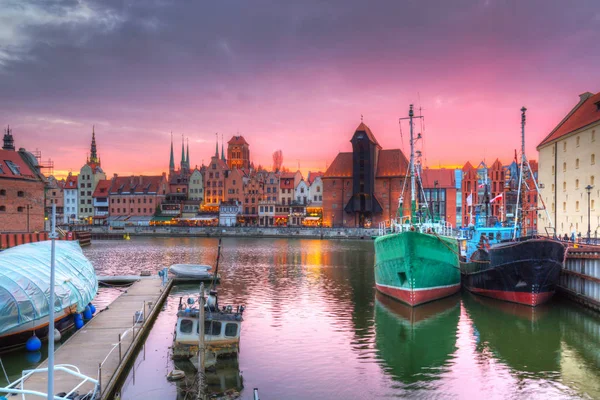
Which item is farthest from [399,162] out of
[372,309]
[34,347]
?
[34,347]

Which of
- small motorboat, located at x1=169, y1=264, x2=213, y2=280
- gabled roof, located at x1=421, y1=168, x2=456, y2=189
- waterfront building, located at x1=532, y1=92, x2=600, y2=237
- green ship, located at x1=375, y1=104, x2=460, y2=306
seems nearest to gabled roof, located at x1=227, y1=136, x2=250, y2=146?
gabled roof, located at x1=421, y1=168, x2=456, y2=189

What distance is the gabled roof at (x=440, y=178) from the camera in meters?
126

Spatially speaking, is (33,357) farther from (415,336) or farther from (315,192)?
(315,192)

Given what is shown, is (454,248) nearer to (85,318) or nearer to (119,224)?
(85,318)

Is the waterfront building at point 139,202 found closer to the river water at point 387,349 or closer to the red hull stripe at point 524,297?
the river water at point 387,349

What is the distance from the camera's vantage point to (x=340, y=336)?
28.0 m

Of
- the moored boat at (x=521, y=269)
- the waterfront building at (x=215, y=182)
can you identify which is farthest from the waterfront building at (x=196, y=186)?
the moored boat at (x=521, y=269)

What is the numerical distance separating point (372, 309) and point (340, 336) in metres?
8.08

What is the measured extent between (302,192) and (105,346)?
395ft

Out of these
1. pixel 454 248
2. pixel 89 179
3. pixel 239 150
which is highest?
pixel 239 150

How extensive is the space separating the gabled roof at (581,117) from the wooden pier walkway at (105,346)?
4669cm

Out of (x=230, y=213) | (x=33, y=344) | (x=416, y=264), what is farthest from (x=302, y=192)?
(x=33, y=344)

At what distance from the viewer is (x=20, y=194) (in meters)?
70.5

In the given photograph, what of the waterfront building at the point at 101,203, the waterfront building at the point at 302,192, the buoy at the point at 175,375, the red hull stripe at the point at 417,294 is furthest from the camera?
the waterfront building at the point at 101,203
